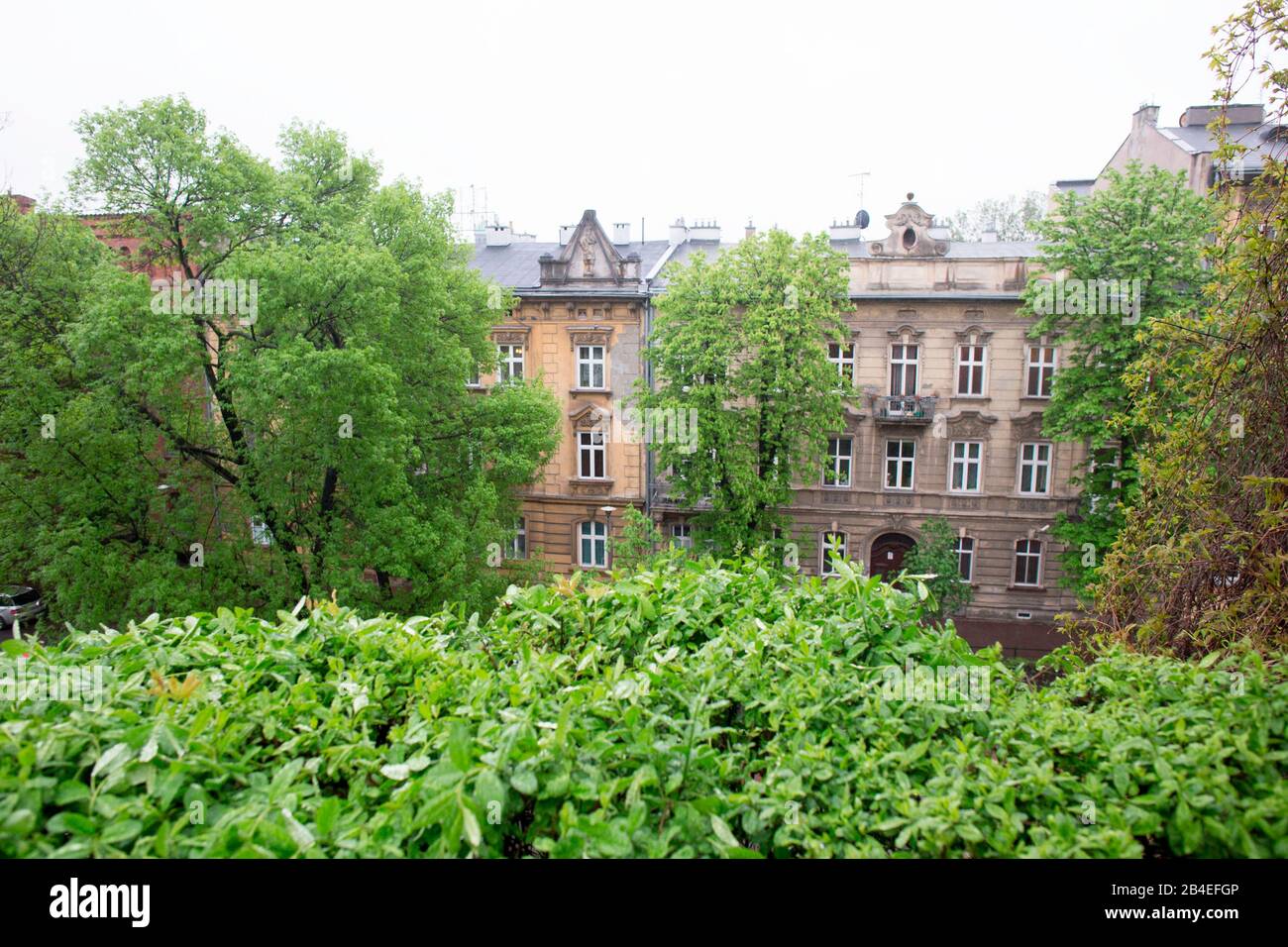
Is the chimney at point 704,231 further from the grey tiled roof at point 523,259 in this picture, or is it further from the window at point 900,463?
the window at point 900,463

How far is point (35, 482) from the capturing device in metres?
14.4

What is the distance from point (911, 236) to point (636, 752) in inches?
853

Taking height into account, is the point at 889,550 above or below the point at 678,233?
below

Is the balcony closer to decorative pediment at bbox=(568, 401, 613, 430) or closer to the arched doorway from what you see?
the arched doorway

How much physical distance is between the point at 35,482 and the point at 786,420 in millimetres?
14590

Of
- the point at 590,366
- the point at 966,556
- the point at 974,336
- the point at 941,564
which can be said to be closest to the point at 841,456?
the point at 941,564

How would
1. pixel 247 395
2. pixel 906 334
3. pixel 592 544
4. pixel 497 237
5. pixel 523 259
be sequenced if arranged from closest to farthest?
1. pixel 247 395
2. pixel 906 334
3. pixel 592 544
4. pixel 523 259
5. pixel 497 237

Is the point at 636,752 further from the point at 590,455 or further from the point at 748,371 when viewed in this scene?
the point at 590,455

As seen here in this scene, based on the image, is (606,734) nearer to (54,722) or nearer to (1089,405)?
(54,722)

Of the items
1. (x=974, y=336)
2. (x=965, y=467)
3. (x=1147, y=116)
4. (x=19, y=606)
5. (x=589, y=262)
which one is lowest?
(x=19, y=606)

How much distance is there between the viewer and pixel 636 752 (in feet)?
10.0

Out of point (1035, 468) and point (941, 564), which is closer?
point (941, 564)
